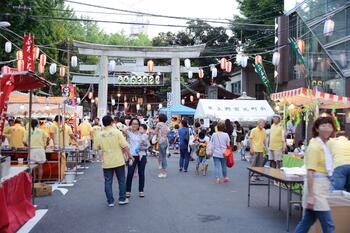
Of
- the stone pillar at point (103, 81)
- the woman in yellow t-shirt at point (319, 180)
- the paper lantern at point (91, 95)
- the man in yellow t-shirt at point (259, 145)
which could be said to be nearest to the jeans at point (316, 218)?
the woman in yellow t-shirt at point (319, 180)

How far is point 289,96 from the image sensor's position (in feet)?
38.5

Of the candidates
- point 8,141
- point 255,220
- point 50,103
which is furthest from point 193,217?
point 8,141

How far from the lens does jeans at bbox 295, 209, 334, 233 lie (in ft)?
16.6

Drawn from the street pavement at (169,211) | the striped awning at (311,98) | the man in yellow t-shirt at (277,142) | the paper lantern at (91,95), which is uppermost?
the paper lantern at (91,95)

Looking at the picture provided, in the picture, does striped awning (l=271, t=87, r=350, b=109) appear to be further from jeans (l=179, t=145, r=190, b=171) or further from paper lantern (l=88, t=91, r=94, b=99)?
paper lantern (l=88, t=91, r=94, b=99)

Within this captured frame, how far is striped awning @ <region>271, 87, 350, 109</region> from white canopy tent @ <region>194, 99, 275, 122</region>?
41.6 ft

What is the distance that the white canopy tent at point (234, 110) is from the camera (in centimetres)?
2517

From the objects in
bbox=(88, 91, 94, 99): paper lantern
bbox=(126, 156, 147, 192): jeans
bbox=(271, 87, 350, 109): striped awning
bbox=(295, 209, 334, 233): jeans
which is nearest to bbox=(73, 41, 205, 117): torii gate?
bbox=(88, 91, 94, 99): paper lantern

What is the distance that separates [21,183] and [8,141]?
6.51 metres

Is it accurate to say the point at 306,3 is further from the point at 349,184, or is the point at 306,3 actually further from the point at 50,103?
the point at 349,184

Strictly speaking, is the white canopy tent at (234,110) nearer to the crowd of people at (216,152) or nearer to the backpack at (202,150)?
the crowd of people at (216,152)

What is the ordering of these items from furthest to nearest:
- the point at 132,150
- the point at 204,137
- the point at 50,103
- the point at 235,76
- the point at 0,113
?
1. the point at 235,76
2. the point at 204,137
3. the point at 50,103
4. the point at 132,150
5. the point at 0,113

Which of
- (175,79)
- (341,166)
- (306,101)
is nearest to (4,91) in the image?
(341,166)

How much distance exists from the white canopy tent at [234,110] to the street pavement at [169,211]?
1317 centimetres
